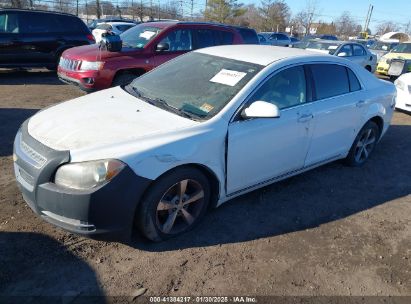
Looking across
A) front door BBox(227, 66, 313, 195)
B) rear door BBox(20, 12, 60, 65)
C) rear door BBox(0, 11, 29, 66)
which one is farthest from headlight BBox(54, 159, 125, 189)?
rear door BBox(20, 12, 60, 65)

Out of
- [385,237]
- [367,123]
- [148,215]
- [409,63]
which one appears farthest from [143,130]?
[409,63]

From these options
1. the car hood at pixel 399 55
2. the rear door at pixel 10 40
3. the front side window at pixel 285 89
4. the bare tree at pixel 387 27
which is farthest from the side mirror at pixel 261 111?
the bare tree at pixel 387 27

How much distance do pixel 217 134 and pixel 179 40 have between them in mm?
5289

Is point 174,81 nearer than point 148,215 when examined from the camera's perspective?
No

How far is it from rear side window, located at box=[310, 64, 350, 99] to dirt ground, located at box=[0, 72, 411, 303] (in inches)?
45.7

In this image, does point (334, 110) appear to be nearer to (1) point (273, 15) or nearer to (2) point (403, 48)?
(2) point (403, 48)

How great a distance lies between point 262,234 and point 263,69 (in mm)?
1585

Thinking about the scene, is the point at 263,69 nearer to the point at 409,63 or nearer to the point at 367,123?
the point at 367,123

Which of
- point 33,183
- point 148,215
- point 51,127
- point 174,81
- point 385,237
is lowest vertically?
point 385,237

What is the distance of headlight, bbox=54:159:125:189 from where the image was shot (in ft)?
8.77

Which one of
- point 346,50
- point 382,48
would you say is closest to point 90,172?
point 346,50

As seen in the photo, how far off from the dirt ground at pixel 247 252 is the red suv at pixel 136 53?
121 inches

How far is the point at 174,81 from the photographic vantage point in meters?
3.92

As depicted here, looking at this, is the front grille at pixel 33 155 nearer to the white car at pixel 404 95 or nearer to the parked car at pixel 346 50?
the white car at pixel 404 95
